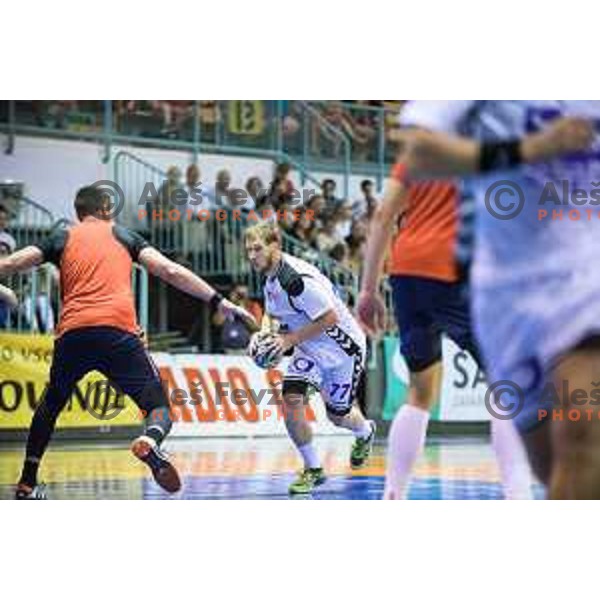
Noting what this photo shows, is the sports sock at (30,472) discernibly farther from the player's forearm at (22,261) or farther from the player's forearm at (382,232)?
the player's forearm at (382,232)

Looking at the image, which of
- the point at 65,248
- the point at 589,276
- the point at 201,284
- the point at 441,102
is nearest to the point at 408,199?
the point at 441,102

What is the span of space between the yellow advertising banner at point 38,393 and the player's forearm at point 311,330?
0.90 meters

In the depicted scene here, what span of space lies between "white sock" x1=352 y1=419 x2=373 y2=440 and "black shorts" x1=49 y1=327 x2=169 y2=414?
1112mm

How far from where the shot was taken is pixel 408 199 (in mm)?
5957

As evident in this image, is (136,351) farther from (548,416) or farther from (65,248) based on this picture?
(548,416)

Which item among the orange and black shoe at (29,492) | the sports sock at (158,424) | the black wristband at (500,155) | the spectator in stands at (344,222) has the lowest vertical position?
the orange and black shoe at (29,492)

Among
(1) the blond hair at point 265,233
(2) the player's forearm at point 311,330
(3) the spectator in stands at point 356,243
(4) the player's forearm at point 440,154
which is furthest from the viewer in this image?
(2) the player's forearm at point 311,330

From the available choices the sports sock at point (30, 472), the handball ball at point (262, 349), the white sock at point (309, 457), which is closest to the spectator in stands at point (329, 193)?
the handball ball at point (262, 349)

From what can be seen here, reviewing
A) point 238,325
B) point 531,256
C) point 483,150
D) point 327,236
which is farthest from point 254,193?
point 531,256

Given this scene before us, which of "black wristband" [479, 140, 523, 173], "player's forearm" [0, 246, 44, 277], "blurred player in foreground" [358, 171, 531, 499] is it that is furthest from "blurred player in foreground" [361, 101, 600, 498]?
"player's forearm" [0, 246, 44, 277]

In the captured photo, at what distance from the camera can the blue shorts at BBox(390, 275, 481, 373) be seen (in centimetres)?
625

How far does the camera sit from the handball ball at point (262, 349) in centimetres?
723

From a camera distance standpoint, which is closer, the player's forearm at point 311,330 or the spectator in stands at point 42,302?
the spectator in stands at point 42,302

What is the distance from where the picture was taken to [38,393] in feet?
23.5
